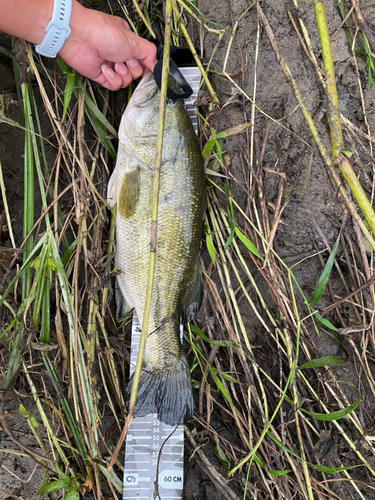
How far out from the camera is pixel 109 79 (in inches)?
86.1

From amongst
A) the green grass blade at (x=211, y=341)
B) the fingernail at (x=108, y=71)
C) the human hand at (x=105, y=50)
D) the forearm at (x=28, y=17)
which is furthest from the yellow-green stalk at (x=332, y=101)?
the forearm at (x=28, y=17)

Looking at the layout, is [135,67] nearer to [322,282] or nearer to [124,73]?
[124,73]

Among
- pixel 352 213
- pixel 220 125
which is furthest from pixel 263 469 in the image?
pixel 220 125

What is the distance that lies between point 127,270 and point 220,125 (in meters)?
1.15

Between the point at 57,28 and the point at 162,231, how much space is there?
1230 millimetres

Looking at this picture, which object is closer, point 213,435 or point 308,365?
point 308,365

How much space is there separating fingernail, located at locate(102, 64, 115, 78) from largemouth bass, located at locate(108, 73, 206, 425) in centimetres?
22

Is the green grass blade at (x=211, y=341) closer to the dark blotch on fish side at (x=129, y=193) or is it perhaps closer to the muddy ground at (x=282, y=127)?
the muddy ground at (x=282, y=127)

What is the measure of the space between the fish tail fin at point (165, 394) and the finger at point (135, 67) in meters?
1.74

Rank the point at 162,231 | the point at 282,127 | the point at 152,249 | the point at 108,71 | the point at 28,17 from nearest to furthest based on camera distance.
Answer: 1. the point at 152,249
2. the point at 28,17
3. the point at 162,231
4. the point at 108,71
5. the point at 282,127

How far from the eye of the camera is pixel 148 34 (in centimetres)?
236

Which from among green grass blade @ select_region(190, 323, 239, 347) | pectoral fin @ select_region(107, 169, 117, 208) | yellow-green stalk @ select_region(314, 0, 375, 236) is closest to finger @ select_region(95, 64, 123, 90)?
pectoral fin @ select_region(107, 169, 117, 208)

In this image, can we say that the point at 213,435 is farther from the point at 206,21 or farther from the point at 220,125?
the point at 206,21

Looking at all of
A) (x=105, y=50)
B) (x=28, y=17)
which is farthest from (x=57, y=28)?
(x=105, y=50)
